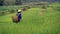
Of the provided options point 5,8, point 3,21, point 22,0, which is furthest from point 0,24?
point 22,0

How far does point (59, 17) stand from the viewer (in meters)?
2.88

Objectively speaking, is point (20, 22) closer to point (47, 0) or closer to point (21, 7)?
point (21, 7)

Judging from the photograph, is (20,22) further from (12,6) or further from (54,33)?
(54,33)

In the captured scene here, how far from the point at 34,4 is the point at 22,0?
0.20 meters

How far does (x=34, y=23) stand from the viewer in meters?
2.87

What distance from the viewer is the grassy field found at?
9.23 feet

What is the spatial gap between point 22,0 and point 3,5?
30 cm

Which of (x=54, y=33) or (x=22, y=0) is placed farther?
(x=22, y=0)

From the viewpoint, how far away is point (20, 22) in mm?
2891

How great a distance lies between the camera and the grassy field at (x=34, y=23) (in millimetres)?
2814

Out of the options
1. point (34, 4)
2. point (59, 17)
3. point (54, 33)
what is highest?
point (34, 4)

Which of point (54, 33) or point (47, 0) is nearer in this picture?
point (54, 33)

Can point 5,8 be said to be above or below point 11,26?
above

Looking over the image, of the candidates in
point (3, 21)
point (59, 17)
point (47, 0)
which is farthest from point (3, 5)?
point (59, 17)
